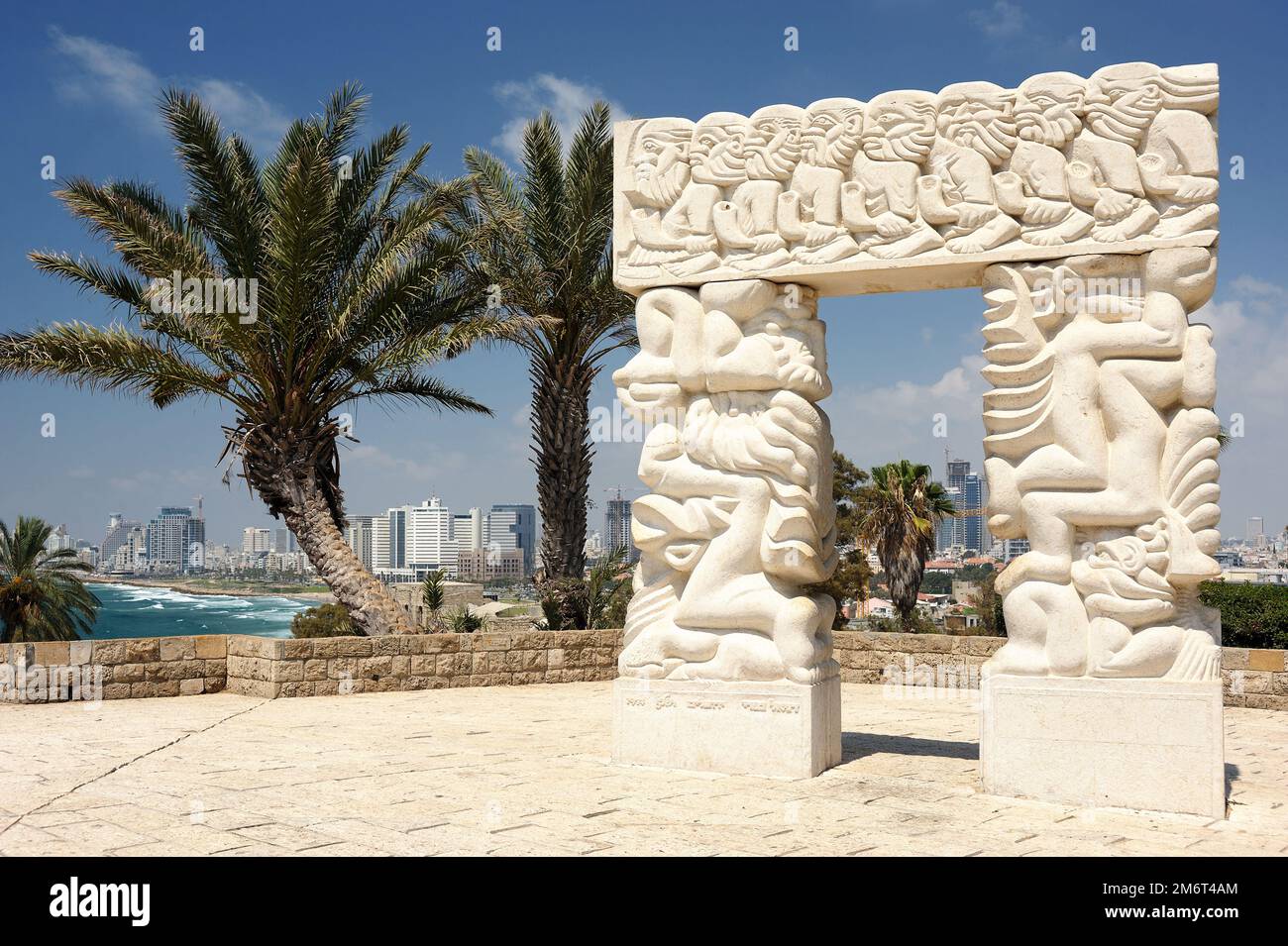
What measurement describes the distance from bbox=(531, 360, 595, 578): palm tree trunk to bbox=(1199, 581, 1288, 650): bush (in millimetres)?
7563

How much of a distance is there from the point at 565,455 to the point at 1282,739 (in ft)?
29.2

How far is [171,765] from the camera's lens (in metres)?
6.75

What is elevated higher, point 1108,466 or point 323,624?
point 1108,466

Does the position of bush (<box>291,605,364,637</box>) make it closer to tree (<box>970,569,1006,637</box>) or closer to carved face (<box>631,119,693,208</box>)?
tree (<box>970,569,1006,637</box>)

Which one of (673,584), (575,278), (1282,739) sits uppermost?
(575,278)

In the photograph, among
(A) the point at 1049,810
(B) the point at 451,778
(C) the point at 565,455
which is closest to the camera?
(A) the point at 1049,810

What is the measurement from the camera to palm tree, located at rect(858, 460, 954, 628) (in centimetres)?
2267

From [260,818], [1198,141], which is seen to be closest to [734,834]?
[260,818]

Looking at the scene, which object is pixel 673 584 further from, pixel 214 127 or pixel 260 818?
pixel 214 127

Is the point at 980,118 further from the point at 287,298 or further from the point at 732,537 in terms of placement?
the point at 287,298

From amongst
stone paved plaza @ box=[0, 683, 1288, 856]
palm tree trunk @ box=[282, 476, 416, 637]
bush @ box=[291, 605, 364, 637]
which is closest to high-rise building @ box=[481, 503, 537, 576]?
bush @ box=[291, 605, 364, 637]

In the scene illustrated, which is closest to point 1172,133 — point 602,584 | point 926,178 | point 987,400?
point 926,178

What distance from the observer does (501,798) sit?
582 cm

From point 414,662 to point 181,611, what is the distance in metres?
119
